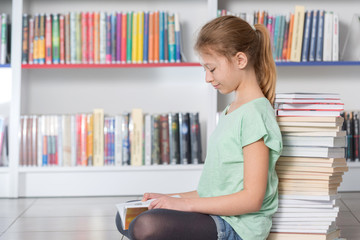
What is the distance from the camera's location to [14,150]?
2896 millimetres

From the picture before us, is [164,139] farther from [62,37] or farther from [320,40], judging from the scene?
[320,40]

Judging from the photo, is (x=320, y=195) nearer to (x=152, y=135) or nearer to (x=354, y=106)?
Result: (x=152, y=135)

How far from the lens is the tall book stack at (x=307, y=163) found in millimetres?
1574

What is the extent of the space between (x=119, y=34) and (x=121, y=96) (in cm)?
41

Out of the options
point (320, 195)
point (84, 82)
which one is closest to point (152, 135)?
point (84, 82)

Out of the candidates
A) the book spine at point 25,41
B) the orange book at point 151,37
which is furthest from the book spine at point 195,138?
the book spine at point 25,41

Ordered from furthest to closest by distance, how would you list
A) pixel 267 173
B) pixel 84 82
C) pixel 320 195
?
pixel 84 82 → pixel 320 195 → pixel 267 173

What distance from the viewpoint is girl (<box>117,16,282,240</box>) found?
144 cm

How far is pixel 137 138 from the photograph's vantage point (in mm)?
2943

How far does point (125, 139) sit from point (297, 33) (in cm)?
108

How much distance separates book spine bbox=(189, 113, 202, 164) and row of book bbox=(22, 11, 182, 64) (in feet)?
1.07

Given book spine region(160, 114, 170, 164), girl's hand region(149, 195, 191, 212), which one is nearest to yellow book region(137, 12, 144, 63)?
book spine region(160, 114, 170, 164)

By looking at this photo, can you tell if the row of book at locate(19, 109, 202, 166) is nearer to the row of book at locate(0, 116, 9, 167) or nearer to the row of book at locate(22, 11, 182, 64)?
the row of book at locate(0, 116, 9, 167)

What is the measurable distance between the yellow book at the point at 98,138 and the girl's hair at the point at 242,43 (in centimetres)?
148
